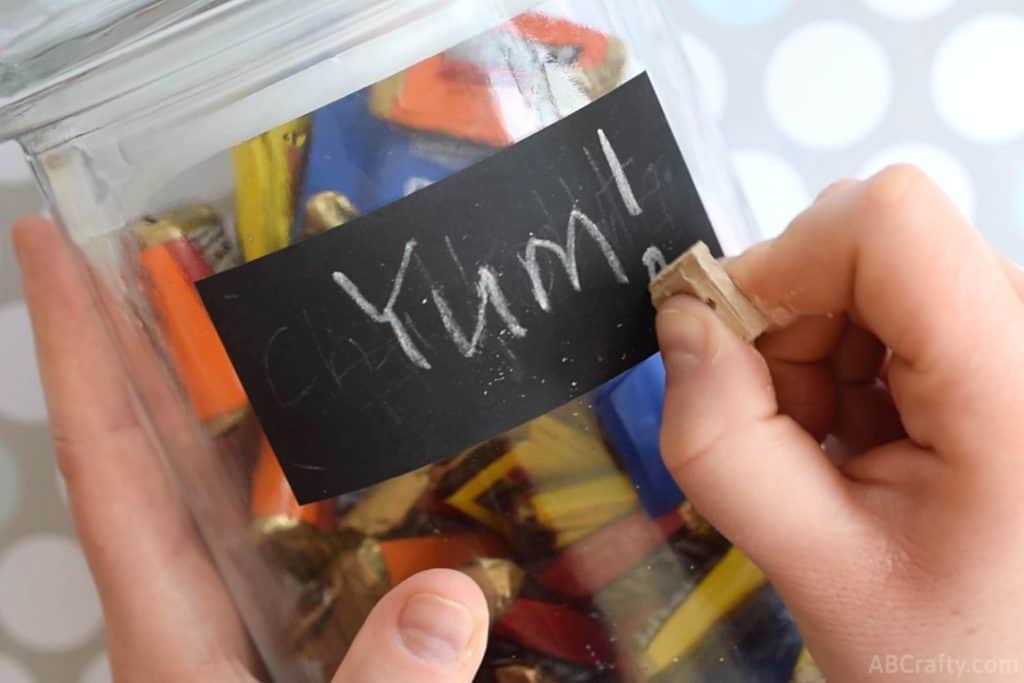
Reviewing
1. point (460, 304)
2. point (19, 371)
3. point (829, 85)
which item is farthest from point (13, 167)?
point (829, 85)

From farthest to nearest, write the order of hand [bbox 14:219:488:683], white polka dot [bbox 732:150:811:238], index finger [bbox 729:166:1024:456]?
white polka dot [bbox 732:150:811:238] → hand [bbox 14:219:488:683] → index finger [bbox 729:166:1024:456]

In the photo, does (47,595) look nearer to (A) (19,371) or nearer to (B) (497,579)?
(A) (19,371)

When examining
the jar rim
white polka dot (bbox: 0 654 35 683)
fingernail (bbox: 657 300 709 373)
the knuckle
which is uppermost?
the jar rim

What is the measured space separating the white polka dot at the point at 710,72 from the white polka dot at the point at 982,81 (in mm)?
123

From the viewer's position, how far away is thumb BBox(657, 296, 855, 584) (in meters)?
0.36

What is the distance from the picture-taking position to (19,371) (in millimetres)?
596

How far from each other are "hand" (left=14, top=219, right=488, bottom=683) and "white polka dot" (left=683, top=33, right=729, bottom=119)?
36cm

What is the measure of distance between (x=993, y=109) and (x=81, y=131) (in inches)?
19.5

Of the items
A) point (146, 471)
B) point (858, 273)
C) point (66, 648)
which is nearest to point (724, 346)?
point (858, 273)

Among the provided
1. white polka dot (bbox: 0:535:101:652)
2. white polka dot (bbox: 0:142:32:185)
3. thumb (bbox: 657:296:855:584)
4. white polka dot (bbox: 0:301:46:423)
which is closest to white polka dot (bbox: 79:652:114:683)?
white polka dot (bbox: 0:535:101:652)

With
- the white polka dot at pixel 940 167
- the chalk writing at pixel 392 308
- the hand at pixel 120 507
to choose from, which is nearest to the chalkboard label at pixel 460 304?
the chalk writing at pixel 392 308

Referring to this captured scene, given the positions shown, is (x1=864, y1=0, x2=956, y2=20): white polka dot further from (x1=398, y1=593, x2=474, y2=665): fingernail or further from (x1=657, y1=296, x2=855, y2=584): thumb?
(x1=398, y1=593, x2=474, y2=665): fingernail

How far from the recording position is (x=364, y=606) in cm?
41

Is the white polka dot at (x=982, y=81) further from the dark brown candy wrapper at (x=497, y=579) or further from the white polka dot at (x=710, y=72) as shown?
the dark brown candy wrapper at (x=497, y=579)
